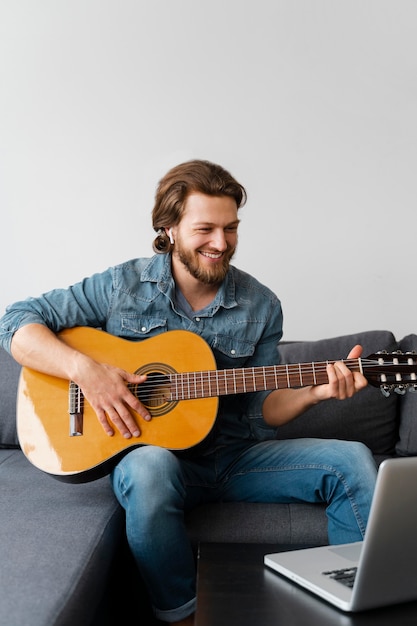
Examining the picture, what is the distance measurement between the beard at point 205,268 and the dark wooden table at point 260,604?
914 mm

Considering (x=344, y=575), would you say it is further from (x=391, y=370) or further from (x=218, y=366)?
(x=218, y=366)

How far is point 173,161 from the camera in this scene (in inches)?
111

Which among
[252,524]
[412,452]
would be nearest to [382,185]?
[412,452]

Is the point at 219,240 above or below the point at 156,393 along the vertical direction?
above

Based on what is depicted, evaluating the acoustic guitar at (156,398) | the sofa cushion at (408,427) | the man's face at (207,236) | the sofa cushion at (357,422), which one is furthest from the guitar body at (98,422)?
the sofa cushion at (408,427)

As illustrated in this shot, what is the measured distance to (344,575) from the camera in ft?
4.14

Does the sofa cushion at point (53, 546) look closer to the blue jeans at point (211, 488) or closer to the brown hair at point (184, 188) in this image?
the blue jeans at point (211, 488)

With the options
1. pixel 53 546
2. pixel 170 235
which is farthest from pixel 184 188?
pixel 53 546

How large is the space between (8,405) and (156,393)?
0.74 metres

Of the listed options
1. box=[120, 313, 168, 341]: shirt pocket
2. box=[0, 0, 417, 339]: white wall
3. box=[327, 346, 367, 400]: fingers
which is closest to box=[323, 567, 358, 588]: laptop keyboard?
box=[327, 346, 367, 400]: fingers

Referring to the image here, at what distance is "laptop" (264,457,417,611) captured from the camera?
1092 millimetres

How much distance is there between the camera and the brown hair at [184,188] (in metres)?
2.11

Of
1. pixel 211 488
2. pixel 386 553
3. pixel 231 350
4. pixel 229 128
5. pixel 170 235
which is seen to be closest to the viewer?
pixel 386 553

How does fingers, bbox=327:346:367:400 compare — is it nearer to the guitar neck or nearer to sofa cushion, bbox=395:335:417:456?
the guitar neck
